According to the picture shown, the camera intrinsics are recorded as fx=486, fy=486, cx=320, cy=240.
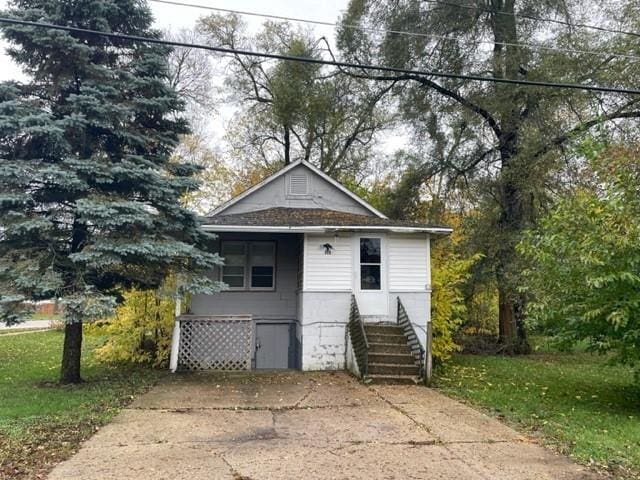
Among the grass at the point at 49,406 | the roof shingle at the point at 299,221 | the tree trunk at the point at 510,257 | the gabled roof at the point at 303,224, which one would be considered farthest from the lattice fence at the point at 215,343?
the tree trunk at the point at 510,257

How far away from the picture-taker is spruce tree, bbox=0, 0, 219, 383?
8.10 meters

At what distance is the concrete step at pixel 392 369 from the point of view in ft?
33.6

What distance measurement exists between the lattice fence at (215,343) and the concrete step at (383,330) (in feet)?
9.44

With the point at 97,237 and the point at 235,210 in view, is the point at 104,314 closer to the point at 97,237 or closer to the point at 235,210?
the point at 97,237

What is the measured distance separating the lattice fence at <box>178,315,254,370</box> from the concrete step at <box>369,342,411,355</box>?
9.98ft

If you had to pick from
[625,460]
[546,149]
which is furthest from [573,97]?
[625,460]

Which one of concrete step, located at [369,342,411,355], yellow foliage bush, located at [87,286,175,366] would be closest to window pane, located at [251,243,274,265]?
yellow foliage bush, located at [87,286,175,366]

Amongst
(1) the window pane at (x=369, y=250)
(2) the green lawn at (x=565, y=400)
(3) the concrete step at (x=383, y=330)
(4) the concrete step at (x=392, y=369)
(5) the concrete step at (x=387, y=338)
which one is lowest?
(2) the green lawn at (x=565, y=400)

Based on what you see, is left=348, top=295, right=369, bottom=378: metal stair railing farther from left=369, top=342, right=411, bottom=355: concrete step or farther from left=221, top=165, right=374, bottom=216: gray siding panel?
left=221, top=165, right=374, bottom=216: gray siding panel

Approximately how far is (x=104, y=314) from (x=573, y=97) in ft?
44.4

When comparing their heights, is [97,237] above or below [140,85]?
below

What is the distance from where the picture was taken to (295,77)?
22.2 meters

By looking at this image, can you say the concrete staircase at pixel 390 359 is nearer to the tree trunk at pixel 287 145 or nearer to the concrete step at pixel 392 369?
the concrete step at pixel 392 369

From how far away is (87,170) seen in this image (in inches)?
330
